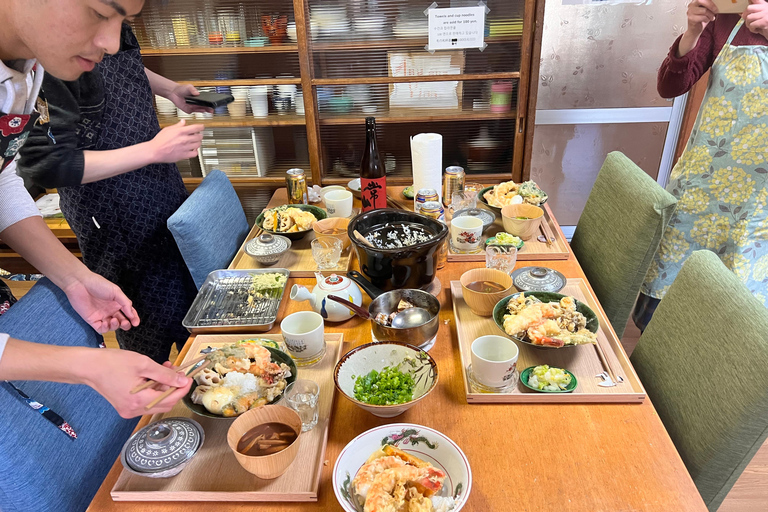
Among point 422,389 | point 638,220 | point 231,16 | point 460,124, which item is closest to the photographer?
point 422,389

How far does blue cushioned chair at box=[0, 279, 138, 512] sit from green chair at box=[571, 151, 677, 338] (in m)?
1.55

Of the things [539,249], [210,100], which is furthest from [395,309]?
[210,100]

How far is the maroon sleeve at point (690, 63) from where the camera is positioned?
5.61 feet

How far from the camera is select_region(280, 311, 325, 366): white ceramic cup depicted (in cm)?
113

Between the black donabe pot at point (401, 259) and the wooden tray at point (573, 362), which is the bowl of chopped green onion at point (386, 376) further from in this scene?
the black donabe pot at point (401, 259)

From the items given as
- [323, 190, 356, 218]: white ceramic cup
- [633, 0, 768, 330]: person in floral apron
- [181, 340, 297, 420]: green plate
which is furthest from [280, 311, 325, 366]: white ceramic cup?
[633, 0, 768, 330]: person in floral apron

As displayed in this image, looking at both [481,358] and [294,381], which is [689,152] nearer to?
[481,358]

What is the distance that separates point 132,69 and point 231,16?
0.98 m

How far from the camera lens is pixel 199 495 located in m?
0.87

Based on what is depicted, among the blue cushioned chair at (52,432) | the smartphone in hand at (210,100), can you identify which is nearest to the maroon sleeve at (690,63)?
the smartphone in hand at (210,100)

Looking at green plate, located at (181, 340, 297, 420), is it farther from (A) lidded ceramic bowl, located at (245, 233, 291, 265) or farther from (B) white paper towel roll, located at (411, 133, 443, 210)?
(B) white paper towel roll, located at (411, 133, 443, 210)

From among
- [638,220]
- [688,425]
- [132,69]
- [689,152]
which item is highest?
[132,69]

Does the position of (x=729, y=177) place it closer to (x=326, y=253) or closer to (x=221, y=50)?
(x=326, y=253)

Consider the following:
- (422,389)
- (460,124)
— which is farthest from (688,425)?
(460,124)
